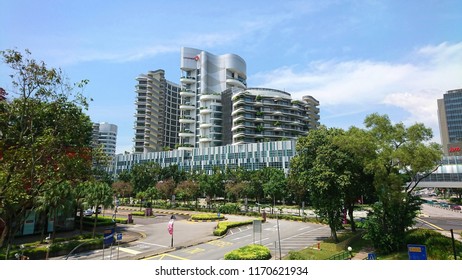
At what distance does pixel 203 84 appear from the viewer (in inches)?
5138

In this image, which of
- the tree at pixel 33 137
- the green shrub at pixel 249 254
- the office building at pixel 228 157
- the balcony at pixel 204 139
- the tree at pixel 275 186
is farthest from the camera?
the balcony at pixel 204 139

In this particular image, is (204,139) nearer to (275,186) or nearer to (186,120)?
(186,120)

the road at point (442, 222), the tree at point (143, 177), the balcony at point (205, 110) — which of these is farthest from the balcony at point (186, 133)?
the road at point (442, 222)

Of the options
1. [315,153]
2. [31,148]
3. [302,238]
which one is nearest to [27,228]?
[31,148]

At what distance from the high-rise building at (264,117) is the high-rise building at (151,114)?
4369 centimetres

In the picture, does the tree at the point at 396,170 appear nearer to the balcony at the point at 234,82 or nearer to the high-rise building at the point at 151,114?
the balcony at the point at 234,82

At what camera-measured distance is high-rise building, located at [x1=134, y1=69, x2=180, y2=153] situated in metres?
135

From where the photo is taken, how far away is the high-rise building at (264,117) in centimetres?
10538

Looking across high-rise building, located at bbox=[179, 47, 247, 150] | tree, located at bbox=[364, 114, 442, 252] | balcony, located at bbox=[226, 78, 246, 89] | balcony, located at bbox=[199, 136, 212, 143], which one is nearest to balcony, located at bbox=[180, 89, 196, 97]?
high-rise building, located at bbox=[179, 47, 247, 150]

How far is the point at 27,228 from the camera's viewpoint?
34156 mm

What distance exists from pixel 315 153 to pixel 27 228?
3605 centimetres

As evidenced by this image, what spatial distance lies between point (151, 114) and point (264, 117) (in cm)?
6078

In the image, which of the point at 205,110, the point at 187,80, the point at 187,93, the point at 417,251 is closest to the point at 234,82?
the point at 187,93
